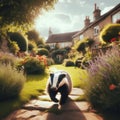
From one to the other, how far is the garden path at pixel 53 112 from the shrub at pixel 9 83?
73 cm

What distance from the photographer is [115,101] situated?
5625 mm

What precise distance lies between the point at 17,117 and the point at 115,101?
256cm

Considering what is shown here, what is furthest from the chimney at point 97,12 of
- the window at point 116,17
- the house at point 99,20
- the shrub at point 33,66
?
the shrub at point 33,66

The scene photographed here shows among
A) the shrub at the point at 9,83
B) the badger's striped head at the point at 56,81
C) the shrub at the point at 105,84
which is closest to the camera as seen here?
the shrub at the point at 105,84

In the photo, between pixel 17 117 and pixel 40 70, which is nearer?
pixel 17 117

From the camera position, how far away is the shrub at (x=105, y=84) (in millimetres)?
5704

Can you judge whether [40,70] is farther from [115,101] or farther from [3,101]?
[115,101]

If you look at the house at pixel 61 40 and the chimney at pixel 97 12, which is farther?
the house at pixel 61 40

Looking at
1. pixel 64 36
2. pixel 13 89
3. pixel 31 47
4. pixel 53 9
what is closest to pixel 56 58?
pixel 31 47

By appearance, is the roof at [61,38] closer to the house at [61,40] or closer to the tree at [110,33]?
the house at [61,40]

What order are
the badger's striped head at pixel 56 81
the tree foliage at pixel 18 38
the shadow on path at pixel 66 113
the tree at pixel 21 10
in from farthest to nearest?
the tree foliage at pixel 18 38
the tree at pixel 21 10
the badger's striped head at pixel 56 81
the shadow on path at pixel 66 113

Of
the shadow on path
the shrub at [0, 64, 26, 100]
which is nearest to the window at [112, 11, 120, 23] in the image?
the shrub at [0, 64, 26, 100]

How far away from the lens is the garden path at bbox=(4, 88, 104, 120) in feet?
19.5

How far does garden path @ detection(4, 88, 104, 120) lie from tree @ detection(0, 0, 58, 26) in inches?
210
